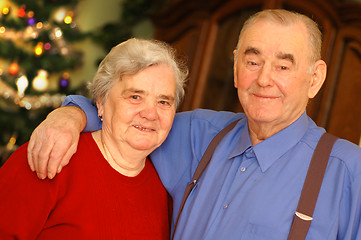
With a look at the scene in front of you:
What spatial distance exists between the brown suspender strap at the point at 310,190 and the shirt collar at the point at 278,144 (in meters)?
0.10

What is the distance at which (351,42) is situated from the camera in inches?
106

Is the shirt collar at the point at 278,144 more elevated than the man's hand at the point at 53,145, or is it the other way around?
the shirt collar at the point at 278,144

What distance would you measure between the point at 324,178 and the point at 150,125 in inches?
25.9

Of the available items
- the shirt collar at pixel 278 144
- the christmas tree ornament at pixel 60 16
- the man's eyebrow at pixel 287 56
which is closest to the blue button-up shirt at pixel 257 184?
the shirt collar at pixel 278 144

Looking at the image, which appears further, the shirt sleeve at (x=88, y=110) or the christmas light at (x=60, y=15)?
the christmas light at (x=60, y=15)

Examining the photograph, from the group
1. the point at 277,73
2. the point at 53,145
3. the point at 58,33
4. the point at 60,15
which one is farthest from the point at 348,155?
the point at 60,15

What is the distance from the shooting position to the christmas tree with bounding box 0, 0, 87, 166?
3.87 m

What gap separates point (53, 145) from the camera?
150 centimetres

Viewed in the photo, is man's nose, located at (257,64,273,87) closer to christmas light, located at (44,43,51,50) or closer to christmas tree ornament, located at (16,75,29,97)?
christmas tree ornament, located at (16,75,29,97)

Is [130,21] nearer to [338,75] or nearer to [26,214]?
[338,75]

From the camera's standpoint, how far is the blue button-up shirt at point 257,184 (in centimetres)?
140

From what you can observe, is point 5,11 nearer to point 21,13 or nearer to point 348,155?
point 21,13

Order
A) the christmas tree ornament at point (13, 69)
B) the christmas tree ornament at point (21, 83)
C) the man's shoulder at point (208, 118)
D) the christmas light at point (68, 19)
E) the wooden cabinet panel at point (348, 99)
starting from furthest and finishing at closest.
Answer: the christmas light at point (68, 19)
the christmas tree ornament at point (13, 69)
the christmas tree ornament at point (21, 83)
the wooden cabinet panel at point (348, 99)
the man's shoulder at point (208, 118)

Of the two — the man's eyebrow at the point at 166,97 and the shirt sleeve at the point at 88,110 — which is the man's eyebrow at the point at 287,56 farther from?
the shirt sleeve at the point at 88,110
